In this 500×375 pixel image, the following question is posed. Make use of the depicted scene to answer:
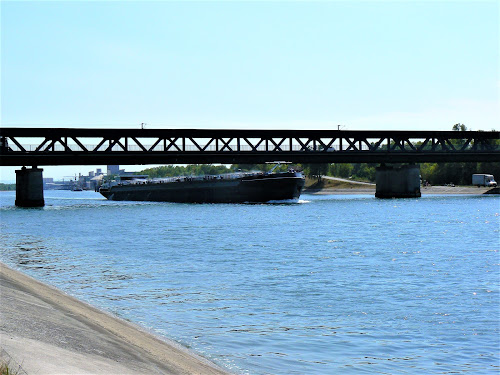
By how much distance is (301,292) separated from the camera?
2280 cm

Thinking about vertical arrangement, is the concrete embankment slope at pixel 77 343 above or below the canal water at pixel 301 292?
above

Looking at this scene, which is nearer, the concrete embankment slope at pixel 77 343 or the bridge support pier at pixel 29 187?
the concrete embankment slope at pixel 77 343

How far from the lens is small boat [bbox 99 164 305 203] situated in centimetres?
11006

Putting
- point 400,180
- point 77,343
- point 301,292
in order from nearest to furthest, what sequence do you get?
point 77,343 → point 301,292 → point 400,180

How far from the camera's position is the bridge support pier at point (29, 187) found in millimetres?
109500

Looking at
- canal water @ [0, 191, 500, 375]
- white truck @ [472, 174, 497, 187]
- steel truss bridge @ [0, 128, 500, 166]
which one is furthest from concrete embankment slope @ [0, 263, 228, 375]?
white truck @ [472, 174, 497, 187]

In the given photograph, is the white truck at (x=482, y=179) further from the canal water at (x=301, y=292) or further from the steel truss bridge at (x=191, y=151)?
the canal water at (x=301, y=292)

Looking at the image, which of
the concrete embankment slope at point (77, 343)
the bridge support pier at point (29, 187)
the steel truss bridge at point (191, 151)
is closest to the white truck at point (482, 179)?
the steel truss bridge at point (191, 151)

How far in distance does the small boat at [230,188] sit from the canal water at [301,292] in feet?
201

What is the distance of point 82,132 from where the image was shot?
4227 inches

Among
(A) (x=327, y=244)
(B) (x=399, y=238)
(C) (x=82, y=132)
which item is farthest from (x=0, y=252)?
(C) (x=82, y=132)

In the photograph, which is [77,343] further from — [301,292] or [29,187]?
[29,187]

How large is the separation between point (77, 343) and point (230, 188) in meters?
103

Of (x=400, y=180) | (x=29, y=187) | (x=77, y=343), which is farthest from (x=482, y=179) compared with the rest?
(x=77, y=343)
